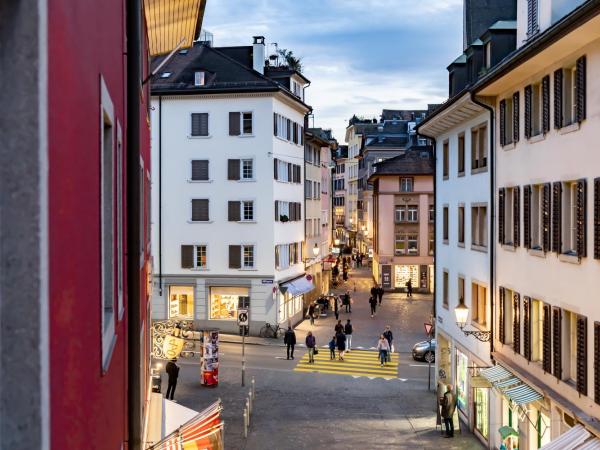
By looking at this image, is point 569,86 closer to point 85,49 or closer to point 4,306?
point 85,49

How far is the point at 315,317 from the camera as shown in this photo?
51.6m

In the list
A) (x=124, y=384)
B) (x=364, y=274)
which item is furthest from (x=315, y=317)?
(x=124, y=384)

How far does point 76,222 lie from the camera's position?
3428mm

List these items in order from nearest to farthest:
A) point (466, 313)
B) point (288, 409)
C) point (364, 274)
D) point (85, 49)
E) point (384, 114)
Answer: point (85, 49) < point (466, 313) < point (288, 409) < point (364, 274) < point (384, 114)

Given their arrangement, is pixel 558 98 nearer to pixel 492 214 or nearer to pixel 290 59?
pixel 492 214

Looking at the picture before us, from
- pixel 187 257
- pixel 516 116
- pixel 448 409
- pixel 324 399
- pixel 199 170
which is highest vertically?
pixel 199 170

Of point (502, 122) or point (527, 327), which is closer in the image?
point (527, 327)

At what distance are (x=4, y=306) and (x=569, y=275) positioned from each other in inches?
579

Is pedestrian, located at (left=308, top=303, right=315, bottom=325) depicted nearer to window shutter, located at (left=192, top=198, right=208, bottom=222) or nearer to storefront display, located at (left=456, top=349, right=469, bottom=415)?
window shutter, located at (left=192, top=198, right=208, bottom=222)

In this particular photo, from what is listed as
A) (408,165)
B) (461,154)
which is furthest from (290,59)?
(461,154)

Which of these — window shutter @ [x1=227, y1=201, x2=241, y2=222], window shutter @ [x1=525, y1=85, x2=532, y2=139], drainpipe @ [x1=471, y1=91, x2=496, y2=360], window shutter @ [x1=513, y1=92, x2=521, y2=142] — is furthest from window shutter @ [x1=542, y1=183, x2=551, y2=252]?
window shutter @ [x1=227, y1=201, x2=241, y2=222]

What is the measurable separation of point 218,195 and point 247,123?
171 inches

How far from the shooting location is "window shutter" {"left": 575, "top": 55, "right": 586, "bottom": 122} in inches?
575

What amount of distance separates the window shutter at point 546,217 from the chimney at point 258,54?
33.2 m
